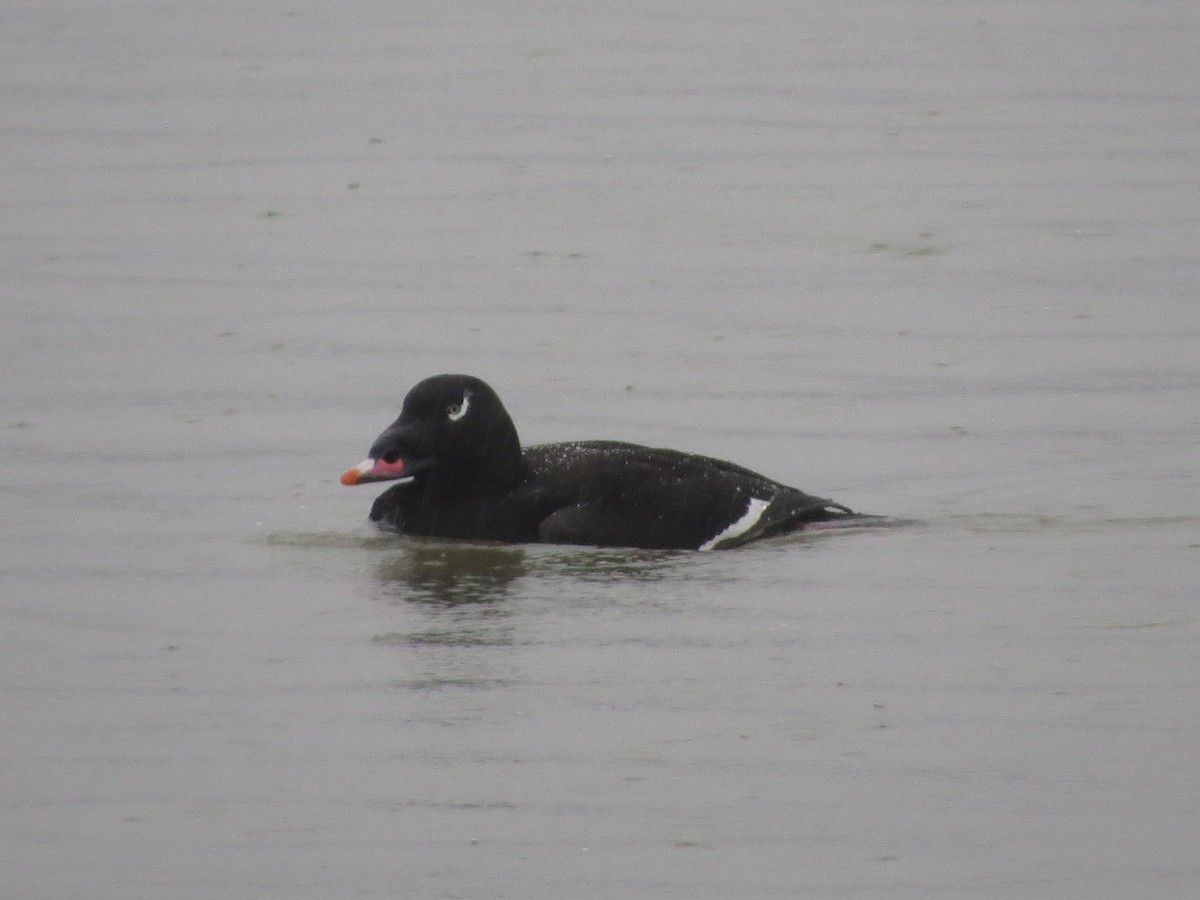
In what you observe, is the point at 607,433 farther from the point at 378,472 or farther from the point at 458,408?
the point at 378,472

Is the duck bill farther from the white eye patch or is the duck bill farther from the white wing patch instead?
the white wing patch

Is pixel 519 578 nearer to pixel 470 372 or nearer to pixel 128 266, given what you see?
pixel 470 372

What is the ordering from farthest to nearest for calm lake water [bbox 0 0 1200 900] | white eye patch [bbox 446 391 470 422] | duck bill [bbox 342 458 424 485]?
1. white eye patch [bbox 446 391 470 422]
2. duck bill [bbox 342 458 424 485]
3. calm lake water [bbox 0 0 1200 900]

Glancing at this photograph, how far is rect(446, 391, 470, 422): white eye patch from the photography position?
6.61 metres

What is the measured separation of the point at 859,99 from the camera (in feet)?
35.0

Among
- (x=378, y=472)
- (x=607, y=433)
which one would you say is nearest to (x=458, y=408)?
(x=378, y=472)

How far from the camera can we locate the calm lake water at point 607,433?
439cm

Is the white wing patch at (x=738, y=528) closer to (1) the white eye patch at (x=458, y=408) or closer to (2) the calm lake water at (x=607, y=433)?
(2) the calm lake water at (x=607, y=433)

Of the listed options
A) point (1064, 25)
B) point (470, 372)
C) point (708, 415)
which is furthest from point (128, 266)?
point (1064, 25)

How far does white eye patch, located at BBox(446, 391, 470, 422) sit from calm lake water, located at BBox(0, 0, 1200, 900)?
0.39 m

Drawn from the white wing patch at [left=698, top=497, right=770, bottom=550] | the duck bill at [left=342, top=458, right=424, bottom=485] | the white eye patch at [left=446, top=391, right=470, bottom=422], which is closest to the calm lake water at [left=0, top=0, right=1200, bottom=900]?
the white wing patch at [left=698, top=497, right=770, bottom=550]

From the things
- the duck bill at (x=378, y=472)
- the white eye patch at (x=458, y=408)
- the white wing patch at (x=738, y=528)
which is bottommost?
the white wing patch at (x=738, y=528)

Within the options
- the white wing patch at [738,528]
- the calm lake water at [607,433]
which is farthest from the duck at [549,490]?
the calm lake water at [607,433]

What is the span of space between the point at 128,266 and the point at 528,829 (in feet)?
16.5
